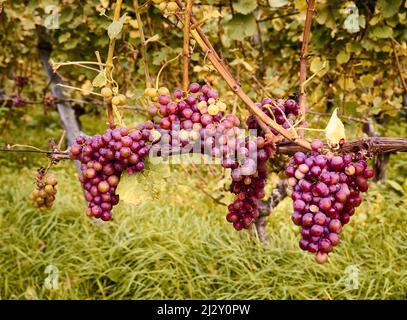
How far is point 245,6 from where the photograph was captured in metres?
1.79

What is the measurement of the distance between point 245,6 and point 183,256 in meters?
1.78

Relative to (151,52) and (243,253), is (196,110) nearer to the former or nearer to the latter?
(151,52)

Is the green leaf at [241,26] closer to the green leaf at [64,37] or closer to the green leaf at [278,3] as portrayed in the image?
the green leaf at [278,3]

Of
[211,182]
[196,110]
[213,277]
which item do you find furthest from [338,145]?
[211,182]

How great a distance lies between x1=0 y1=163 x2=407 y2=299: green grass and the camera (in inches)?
119

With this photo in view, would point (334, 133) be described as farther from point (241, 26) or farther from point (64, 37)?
point (64, 37)

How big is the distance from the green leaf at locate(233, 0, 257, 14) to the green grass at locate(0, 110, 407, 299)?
63.3 inches

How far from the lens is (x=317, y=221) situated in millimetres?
795

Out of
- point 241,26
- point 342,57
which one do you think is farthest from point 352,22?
point 241,26

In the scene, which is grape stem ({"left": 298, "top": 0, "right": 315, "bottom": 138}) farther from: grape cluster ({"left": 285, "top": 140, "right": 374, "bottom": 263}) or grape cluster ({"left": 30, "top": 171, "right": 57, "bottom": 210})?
grape cluster ({"left": 30, "top": 171, "right": 57, "bottom": 210})

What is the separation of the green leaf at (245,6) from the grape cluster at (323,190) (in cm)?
109

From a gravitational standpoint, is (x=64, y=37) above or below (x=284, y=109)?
above

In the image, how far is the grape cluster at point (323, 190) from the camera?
0.77m

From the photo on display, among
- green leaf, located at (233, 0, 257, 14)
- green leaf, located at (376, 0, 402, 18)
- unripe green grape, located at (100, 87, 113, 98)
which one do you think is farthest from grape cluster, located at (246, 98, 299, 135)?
green leaf, located at (376, 0, 402, 18)
